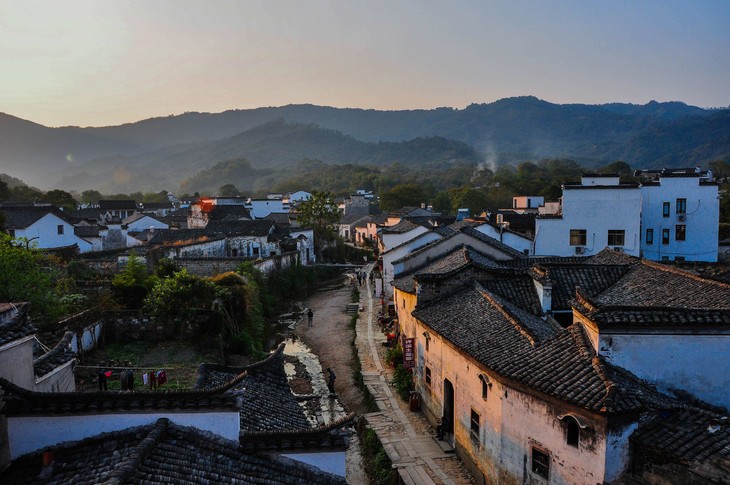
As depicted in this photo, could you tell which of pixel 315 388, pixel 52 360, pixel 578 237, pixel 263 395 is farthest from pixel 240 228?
pixel 263 395

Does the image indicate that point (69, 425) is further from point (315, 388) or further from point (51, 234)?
point (51, 234)

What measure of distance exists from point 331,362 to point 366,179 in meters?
119

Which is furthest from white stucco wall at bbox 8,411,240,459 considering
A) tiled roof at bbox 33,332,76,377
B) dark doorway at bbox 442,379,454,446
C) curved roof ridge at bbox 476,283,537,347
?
dark doorway at bbox 442,379,454,446

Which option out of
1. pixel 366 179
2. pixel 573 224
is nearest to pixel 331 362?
pixel 573 224

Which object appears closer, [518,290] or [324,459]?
[324,459]

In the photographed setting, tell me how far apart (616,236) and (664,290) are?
19.5m

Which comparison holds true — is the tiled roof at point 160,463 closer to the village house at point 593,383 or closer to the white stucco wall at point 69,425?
the white stucco wall at point 69,425

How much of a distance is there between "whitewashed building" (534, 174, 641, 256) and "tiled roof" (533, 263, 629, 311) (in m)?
15.5

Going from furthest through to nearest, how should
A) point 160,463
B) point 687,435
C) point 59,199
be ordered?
1. point 59,199
2. point 687,435
3. point 160,463

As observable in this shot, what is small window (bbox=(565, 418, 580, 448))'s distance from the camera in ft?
33.9

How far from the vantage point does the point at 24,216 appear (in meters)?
44.9

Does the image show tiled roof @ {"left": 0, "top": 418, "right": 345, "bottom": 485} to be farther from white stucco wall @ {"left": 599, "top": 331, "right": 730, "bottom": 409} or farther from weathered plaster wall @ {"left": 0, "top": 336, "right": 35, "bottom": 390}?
white stucco wall @ {"left": 599, "top": 331, "right": 730, "bottom": 409}

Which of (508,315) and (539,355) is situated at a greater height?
(508,315)

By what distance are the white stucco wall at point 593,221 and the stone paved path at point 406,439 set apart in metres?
15.7
